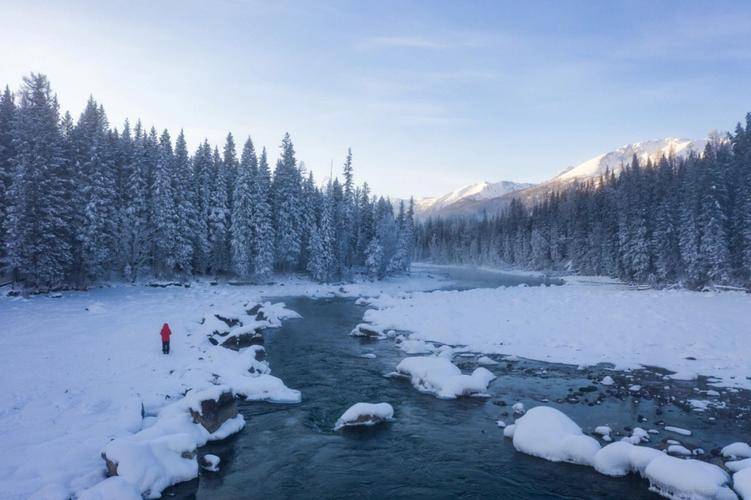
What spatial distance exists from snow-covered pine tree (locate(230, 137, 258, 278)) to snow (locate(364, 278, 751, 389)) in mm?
26356

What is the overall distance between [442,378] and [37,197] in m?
37.0

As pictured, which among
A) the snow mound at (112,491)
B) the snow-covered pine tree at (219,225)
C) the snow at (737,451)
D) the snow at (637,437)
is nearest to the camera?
the snow mound at (112,491)

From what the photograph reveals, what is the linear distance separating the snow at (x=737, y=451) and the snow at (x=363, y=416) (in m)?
9.78

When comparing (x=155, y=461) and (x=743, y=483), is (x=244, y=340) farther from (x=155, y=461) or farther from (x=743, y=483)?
(x=743, y=483)

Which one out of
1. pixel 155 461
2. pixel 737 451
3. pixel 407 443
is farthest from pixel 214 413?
pixel 737 451

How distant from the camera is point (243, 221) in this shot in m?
57.9

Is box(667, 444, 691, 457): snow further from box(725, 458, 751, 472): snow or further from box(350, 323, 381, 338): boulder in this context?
box(350, 323, 381, 338): boulder

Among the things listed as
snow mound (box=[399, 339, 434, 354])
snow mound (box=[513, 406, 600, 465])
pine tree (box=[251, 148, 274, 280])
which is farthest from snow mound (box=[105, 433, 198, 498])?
pine tree (box=[251, 148, 274, 280])

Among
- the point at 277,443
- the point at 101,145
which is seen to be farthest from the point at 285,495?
the point at 101,145

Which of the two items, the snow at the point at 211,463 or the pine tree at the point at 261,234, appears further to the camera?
the pine tree at the point at 261,234

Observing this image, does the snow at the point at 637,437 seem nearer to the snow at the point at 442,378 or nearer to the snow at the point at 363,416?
the snow at the point at 442,378

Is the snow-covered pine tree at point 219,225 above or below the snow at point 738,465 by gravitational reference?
above

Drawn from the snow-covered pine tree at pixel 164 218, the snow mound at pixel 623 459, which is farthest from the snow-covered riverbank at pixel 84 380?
the snow-covered pine tree at pixel 164 218

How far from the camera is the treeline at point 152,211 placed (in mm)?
37531
